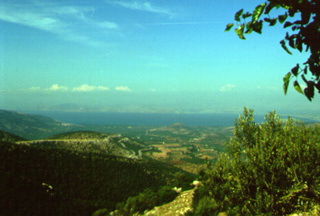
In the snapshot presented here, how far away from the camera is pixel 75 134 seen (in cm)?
18312

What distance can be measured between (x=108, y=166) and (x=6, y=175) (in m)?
43.1

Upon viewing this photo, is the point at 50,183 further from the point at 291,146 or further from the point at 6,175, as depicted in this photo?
the point at 291,146

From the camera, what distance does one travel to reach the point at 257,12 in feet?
10.4

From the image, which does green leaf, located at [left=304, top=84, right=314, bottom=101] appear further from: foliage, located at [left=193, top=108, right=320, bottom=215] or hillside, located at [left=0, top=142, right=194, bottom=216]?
hillside, located at [left=0, top=142, right=194, bottom=216]

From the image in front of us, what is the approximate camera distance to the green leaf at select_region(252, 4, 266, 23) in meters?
3.11

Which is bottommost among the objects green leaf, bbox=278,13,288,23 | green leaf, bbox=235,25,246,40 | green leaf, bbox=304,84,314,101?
Answer: green leaf, bbox=304,84,314,101

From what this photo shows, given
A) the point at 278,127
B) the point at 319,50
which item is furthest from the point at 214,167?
the point at 319,50

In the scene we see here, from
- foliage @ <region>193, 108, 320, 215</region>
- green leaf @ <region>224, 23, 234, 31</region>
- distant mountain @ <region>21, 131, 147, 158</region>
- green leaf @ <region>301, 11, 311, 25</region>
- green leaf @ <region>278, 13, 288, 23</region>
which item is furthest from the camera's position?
distant mountain @ <region>21, 131, 147, 158</region>

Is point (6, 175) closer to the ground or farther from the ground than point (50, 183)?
farther from the ground

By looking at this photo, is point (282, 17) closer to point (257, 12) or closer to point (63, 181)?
point (257, 12)

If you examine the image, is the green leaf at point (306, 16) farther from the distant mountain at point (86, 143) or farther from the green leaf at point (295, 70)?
the distant mountain at point (86, 143)

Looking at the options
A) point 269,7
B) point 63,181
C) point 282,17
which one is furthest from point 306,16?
point 63,181

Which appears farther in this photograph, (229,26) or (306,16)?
(229,26)

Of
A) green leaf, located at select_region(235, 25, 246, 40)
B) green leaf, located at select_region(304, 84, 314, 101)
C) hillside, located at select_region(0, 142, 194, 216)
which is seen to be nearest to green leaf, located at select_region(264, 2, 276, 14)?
green leaf, located at select_region(235, 25, 246, 40)
